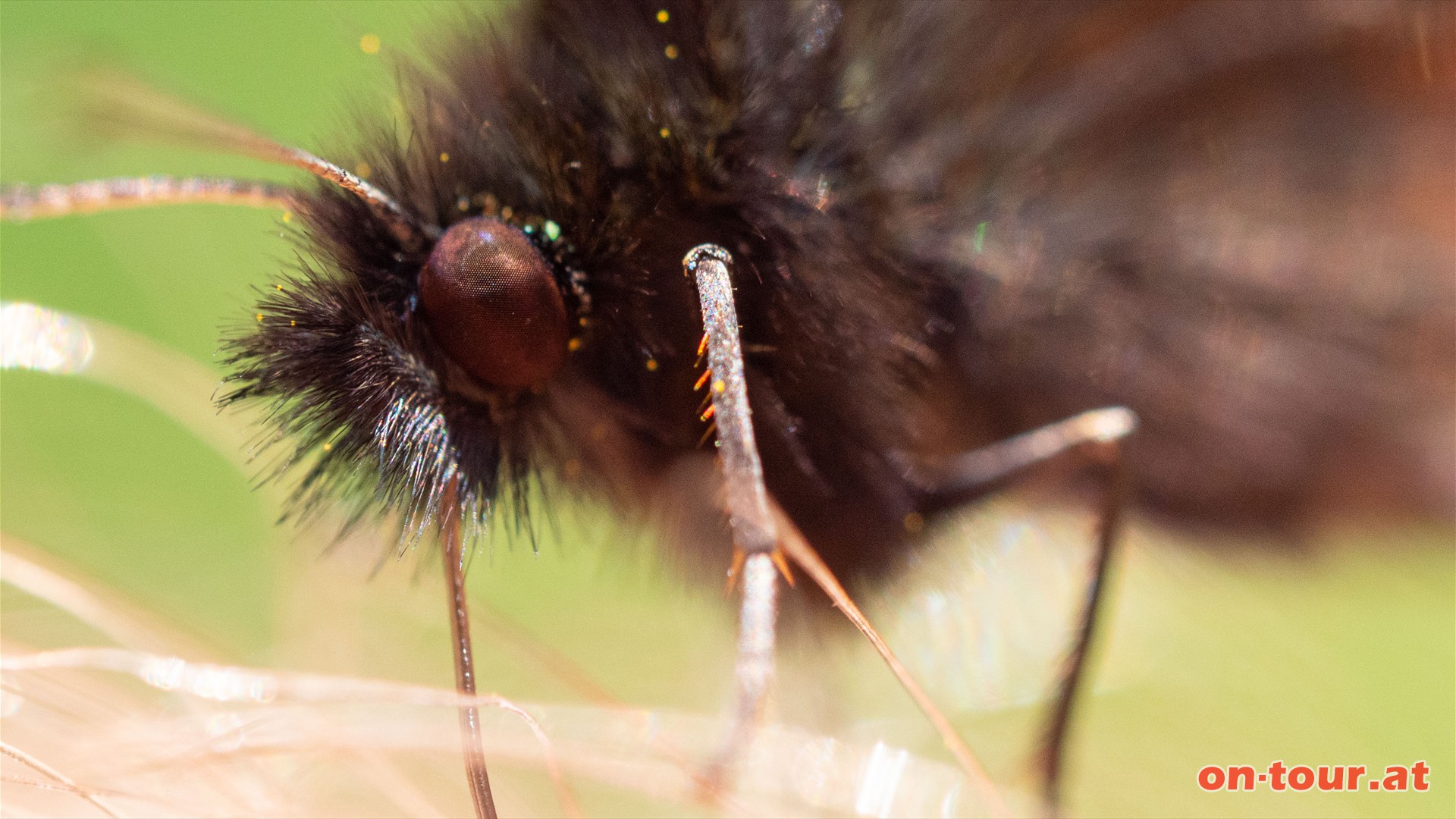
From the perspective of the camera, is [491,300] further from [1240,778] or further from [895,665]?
[1240,778]

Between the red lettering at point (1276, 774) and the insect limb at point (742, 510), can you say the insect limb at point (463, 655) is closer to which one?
the insect limb at point (742, 510)

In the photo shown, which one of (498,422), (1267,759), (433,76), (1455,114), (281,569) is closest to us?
(498,422)

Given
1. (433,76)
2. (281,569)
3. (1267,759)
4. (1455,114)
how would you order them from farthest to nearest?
(281,569), (1267,759), (1455,114), (433,76)

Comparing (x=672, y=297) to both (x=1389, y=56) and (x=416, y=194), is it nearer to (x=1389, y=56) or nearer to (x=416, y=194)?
(x=416, y=194)

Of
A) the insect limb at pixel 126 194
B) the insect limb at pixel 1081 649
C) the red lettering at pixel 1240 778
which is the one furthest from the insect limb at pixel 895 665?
the insect limb at pixel 126 194

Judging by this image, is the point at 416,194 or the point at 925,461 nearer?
the point at 416,194

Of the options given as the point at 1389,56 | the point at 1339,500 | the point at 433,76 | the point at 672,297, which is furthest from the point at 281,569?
the point at 1389,56
